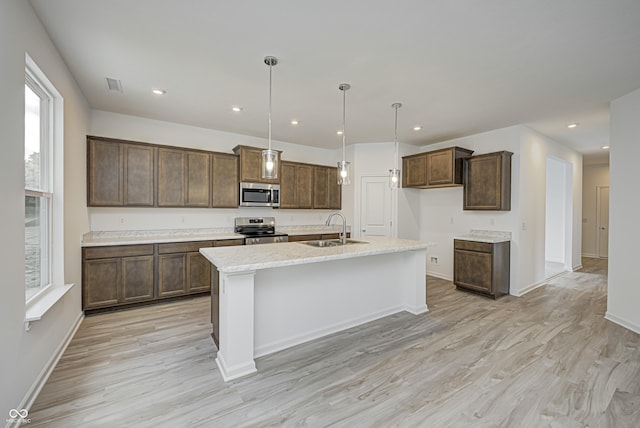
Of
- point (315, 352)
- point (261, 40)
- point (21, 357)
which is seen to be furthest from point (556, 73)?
point (21, 357)

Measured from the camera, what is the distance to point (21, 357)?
182 centimetres

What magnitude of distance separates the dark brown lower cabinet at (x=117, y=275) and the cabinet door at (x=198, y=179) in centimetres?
98

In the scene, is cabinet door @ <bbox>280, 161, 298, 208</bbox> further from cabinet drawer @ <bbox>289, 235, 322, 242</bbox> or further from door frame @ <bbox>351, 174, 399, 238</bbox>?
door frame @ <bbox>351, 174, 399, 238</bbox>

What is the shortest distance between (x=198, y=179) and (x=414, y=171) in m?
3.95

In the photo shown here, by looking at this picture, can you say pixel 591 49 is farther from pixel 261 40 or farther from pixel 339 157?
pixel 339 157

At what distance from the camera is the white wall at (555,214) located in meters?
6.73

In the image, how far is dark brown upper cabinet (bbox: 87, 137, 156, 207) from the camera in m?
3.71

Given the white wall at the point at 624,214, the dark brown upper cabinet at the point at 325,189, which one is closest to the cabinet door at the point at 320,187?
the dark brown upper cabinet at the point at 325,189

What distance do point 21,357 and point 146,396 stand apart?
817 millimetres

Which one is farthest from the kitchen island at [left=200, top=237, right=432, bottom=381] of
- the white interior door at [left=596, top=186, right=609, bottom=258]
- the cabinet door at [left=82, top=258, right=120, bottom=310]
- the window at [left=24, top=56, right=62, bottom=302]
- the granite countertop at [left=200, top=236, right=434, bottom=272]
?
the white interior door at [left=596, top=186, right=609, bottom=258]

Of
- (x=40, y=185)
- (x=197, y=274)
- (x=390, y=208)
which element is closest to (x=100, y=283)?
(x=197, y=274)

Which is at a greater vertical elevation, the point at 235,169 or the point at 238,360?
the point at 235,169

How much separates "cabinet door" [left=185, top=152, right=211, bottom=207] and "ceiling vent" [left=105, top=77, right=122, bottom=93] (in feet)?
4.12

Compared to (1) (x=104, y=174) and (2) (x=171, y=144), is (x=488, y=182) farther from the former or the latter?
(1) (x=104, y=174)
